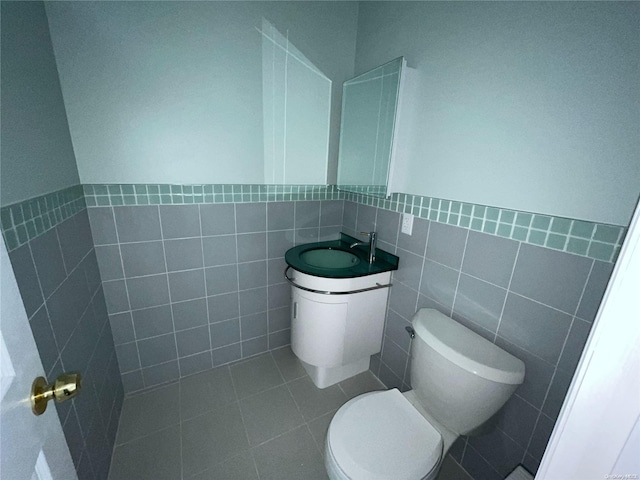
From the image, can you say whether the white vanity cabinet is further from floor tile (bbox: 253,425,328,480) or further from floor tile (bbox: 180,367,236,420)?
floor tile (bbox: 180,367,236,420)

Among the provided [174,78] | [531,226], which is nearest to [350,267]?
[531,226]

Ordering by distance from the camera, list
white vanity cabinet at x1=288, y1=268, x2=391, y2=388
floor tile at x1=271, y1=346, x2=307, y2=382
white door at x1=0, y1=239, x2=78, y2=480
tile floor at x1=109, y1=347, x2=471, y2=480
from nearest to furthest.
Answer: white door at x1=0, y1=239, x2=78, y2=480 < tile floor at x1=109, y1=347, x2=471, y2=480 < white vanity cabinet at x1=288, y1=268, x2=391, y2=388 < floor tile at x1=271, y1=346, x2=307, y2=382

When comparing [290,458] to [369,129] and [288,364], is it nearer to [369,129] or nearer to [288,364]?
[288,364]

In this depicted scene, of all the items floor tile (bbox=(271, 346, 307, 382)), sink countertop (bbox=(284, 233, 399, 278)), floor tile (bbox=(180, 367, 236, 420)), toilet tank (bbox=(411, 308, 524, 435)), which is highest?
sink countertop (bbox=(284, 233, 399, 278))

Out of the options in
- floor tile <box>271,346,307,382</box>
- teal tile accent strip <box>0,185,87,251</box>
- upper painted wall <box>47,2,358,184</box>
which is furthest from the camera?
floor tile <box>271,346,307,382</box>

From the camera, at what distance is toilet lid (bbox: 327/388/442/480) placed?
84 cm

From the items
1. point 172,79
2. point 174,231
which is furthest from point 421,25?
point 174,231

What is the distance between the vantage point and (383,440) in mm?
926

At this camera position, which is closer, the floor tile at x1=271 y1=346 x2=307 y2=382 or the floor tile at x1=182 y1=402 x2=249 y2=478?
the floor tile at x1=182 y1=402 x2=249 y2=478

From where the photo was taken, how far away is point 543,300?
2.93ft

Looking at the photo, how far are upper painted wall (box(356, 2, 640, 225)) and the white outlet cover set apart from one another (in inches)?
6.5

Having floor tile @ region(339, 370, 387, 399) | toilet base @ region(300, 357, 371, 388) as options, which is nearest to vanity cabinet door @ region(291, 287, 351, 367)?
toilet base @ region(300, 357, 371, 388)

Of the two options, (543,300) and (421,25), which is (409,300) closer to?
(543,300)

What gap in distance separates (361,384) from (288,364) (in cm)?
53
